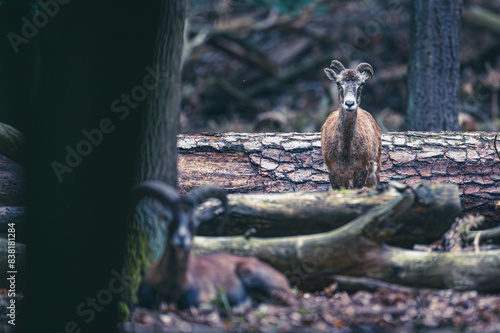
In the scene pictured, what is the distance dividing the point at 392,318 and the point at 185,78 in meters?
14.1

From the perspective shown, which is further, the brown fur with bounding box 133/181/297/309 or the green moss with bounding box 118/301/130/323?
the green moss with bounding box 118/301/130/323

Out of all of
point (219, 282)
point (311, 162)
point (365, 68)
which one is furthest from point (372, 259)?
point (365, 68)

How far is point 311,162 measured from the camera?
8.29 metres

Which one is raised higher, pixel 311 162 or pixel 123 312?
pixel 311 162

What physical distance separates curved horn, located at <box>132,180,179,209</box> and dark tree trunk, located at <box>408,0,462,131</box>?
6312 mm

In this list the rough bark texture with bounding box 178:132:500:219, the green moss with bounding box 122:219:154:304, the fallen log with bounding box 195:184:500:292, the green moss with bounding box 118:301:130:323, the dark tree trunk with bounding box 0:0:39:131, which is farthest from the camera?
the rough bark texture with bounding box 178:132:500:219

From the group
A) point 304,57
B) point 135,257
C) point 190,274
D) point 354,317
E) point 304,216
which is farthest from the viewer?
point 304,57

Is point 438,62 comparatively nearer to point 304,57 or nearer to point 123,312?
point 123,312

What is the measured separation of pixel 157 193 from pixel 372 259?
2.12 meters

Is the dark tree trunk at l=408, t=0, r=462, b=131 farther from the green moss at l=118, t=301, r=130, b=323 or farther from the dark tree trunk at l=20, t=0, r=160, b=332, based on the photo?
the green moss at l=118, t=301, r=130, b=323

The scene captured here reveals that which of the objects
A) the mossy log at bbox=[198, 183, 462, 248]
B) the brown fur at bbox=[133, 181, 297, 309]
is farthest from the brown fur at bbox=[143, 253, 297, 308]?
the mossy log at bbox=[198, 183, 462, 248]

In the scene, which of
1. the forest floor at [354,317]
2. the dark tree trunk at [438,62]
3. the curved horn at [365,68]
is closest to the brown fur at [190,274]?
the forest floor at [354,317]

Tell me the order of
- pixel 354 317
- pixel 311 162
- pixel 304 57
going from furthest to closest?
pixel 304 57, pixel 311 162, pixel 354 317

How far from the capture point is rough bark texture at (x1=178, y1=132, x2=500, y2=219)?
779 centimetres
